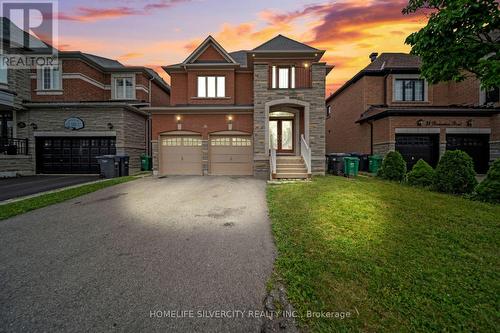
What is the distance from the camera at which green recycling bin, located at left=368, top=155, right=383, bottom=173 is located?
1516 centimetres

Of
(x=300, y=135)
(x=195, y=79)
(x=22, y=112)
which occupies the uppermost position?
(x=195, y=79)

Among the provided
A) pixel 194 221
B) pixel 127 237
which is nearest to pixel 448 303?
pixel 194 221

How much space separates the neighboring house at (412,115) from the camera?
14859 millimetres

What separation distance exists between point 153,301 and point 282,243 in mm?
2391

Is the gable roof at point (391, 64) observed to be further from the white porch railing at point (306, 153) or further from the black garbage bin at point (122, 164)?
the black garbage bin at point (122, 164)

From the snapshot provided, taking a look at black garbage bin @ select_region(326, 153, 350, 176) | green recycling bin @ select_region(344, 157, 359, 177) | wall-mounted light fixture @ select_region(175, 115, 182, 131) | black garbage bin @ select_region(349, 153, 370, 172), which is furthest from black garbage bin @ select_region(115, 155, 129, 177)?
black garbage bin @ select_region(349, 153, 370, 172)

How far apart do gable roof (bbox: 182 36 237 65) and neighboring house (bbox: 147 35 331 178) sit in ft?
0.20

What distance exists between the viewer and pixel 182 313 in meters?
2.56

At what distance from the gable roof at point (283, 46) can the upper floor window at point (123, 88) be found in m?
12.1

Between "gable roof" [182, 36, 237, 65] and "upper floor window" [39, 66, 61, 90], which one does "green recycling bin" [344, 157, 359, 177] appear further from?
"upper floor window" [39, 66, 61, 90]

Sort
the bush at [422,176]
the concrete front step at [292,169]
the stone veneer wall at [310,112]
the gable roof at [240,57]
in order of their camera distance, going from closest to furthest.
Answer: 1. the bush at [422,176]
2. the concrete front step at [292,169]
3. the stone veneer wall at [310,112]
4. the gable roof at [240,57]

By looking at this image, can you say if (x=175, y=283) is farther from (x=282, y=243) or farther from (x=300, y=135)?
(x=300, y=135)

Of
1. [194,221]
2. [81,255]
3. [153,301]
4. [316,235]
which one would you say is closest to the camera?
[153,301]

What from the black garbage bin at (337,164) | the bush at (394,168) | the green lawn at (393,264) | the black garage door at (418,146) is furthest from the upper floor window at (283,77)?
the green lawn at (393,264)
